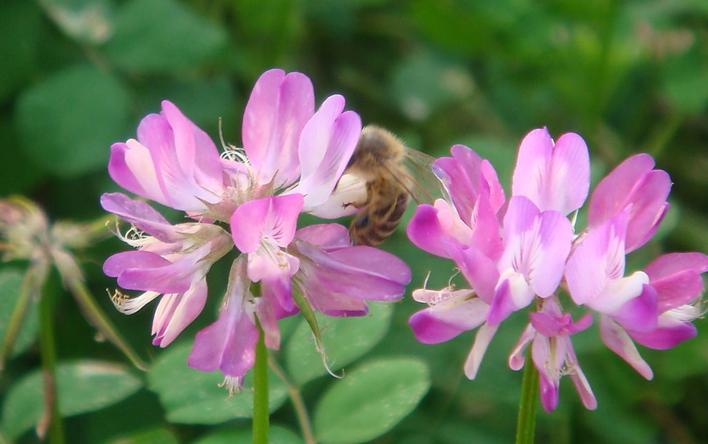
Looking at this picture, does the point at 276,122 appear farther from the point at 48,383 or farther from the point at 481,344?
the point at 48,383

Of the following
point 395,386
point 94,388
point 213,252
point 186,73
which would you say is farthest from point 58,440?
point 186,73

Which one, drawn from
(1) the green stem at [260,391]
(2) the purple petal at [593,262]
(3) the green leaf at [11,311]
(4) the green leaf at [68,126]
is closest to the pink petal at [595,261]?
(2) the purple petal at [593,262]

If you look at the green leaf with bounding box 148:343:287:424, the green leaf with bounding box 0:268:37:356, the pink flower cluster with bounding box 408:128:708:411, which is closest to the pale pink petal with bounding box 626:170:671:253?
the pink flower cluster with bounding box 408:128:708:411

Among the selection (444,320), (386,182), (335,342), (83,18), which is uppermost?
(444,320)

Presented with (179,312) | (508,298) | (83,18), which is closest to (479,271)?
(508,298)

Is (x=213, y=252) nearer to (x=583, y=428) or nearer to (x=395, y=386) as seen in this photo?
(x=395, y=386)

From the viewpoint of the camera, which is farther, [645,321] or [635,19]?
[635,19]

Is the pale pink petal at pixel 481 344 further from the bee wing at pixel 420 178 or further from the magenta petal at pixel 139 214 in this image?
the bee wing at pixel 420 178
